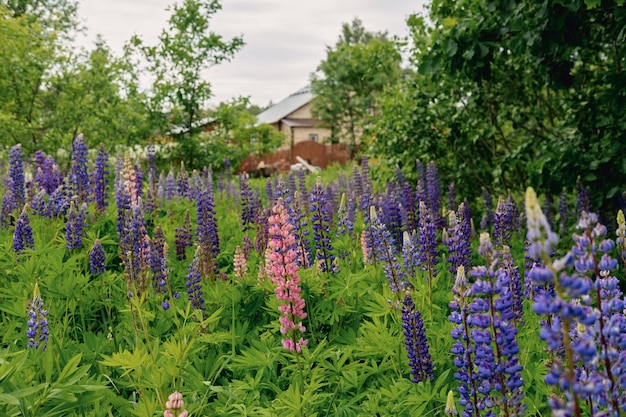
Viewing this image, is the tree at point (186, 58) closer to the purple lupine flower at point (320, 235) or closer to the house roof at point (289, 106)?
the purple lupine flower at point (320, 235)

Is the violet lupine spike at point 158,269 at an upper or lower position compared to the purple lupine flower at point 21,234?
lower

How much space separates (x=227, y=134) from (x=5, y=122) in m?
6.03

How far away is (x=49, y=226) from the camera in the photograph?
4.52m

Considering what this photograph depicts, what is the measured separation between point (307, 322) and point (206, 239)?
3.80 feet

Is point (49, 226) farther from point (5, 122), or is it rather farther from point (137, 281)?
point (5, 122)

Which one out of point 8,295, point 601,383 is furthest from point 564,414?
point 8,295

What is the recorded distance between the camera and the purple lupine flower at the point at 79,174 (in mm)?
5051

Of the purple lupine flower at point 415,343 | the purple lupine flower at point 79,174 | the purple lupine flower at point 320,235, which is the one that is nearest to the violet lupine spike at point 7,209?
the purple lupine flower at point 79,174

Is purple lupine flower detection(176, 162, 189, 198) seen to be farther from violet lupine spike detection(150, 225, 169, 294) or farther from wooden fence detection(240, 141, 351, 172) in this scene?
wooden fence detection(240, 141, 351, 172)

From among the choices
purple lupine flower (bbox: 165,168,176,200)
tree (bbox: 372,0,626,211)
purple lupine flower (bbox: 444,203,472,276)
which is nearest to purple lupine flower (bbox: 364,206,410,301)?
purple lupine flower (bbox: 444,203,472,276)

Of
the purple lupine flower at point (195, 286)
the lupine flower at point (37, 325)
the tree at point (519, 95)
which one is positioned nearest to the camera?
the lupine flower at point (37, 325)

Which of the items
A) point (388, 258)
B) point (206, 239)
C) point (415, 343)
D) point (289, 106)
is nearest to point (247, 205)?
point (206, 239)

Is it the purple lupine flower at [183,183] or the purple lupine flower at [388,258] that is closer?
the purple lupine flower at [388,258]

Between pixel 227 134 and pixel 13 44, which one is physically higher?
pixel 13 44
